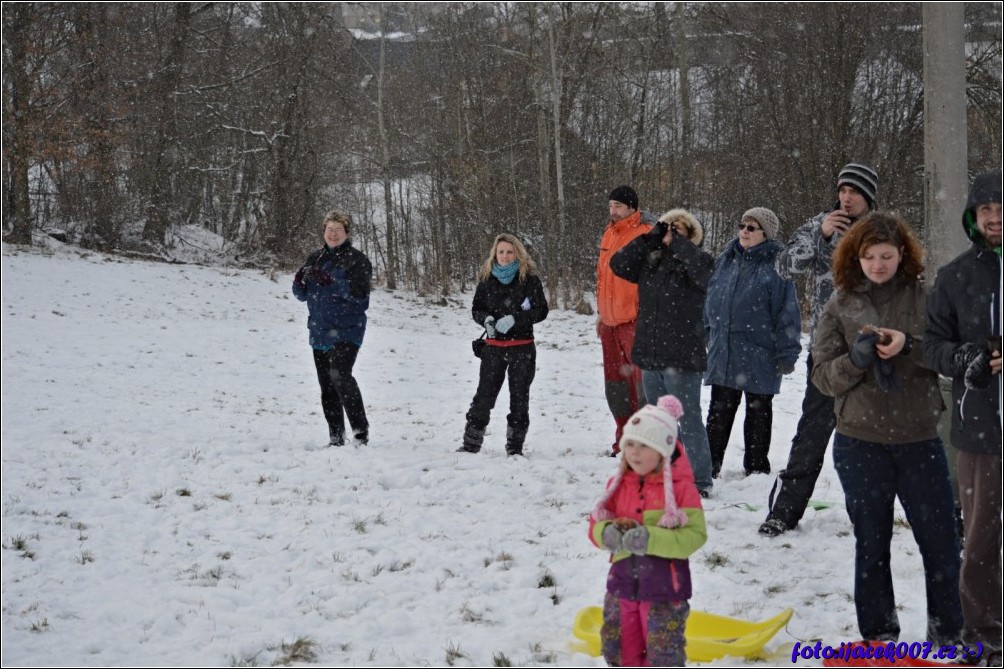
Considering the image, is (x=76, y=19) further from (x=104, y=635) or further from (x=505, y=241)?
(x=104, y=635)

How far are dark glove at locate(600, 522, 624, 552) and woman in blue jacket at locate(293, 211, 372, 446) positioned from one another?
4426 millimetres

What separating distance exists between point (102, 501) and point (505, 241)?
3.60 m

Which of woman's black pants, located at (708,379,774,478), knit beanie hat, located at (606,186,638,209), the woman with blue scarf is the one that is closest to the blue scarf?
the woman with blue scarf

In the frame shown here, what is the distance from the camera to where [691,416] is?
6.09m

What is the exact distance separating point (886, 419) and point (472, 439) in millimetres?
4506

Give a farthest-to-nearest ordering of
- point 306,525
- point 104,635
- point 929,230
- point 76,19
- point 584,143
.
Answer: point 584,143 → point 76,19 → point 929,230 → point 306,525 → point 104,635

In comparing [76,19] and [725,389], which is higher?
[76,19]

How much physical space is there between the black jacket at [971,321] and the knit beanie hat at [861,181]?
5.06 ft

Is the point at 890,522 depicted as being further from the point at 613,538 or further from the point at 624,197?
the point at 624,197

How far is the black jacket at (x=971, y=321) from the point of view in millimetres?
3342

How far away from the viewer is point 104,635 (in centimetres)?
419

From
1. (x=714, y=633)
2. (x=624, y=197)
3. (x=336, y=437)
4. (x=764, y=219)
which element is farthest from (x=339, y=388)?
(x=714, y=633)

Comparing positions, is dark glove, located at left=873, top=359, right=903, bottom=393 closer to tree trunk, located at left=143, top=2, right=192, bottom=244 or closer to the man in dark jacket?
the man in dark jacket

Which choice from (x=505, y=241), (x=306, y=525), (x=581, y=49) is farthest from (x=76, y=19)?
(x=306, y=525)
